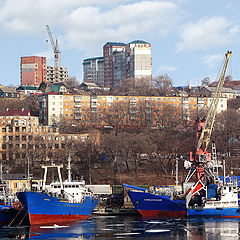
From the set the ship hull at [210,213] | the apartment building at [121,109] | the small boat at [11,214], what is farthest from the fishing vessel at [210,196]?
the apartment building at [121,109]

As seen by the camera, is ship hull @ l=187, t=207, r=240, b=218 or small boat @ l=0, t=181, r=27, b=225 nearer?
small boat @ l=0, t=181, r=27, b=225

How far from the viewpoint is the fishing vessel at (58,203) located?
231ft

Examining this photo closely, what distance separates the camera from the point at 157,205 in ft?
262

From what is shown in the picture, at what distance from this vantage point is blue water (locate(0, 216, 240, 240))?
61.7 meters

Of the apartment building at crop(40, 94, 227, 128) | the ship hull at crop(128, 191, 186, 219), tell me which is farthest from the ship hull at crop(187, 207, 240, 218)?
the apartment building at crop(40, 94, 227, 128)

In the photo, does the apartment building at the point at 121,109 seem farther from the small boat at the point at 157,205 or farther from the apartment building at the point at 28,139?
the small boat at the point at 157,205

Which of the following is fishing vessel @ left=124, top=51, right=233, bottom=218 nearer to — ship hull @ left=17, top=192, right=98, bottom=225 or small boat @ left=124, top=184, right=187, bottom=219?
small boat @ left=124, top=184, right=187, bottom=219

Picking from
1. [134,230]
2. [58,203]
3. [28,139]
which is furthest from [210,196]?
[28,139]

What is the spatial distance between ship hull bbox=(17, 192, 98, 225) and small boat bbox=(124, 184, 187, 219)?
8.96m

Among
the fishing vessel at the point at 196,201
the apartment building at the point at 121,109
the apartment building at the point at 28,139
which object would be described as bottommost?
→ the fishing vessel at the point at 196,201

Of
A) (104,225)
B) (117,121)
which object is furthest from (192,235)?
(117,121)

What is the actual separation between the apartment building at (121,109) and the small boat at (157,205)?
71730 millimetres

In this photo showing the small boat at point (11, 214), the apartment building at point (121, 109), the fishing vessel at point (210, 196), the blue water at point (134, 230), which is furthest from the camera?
the apartment building at point (121, 109)

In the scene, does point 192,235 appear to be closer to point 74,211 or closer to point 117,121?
point 74,211
